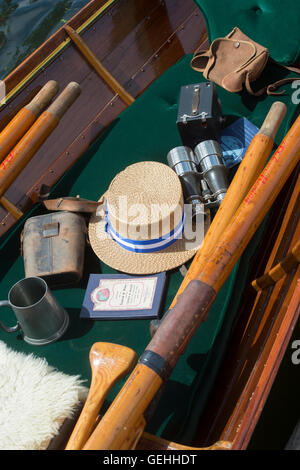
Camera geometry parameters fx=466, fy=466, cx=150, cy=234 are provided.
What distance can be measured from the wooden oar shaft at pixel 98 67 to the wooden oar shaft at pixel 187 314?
1.83 meters

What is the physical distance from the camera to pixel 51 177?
3078mm

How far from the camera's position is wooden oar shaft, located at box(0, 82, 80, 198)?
7.20 ft

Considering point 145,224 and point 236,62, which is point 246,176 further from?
point 236,62

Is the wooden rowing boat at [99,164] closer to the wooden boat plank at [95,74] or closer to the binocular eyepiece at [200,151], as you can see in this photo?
the wooden boat plank at [95,74]

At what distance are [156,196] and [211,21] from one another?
1.65m

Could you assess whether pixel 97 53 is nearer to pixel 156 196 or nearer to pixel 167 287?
pixel 156 196

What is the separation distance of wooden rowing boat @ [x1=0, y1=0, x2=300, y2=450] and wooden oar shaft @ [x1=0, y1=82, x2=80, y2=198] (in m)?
0.48

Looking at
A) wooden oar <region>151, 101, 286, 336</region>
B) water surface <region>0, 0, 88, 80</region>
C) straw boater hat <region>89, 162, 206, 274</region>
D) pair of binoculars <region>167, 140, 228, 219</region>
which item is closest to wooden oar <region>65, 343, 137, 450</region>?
wooden oar <region>151, 101, 286, 336</region>

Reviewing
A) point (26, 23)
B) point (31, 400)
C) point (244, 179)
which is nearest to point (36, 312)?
point (31, 400)

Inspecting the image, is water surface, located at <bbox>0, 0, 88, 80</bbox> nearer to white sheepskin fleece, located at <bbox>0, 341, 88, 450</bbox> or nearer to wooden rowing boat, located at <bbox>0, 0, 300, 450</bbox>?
wooden rowing boat, located at <bbox>0, 0, 300, 450</bbox>

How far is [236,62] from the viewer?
2961mm

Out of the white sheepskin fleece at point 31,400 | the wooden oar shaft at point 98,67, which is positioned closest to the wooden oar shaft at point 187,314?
the white sheepskin fleece at point 31,400

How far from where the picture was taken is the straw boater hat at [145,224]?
2.21 m
